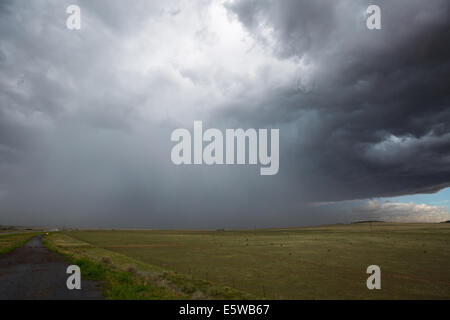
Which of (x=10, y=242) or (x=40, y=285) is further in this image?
(x=10, y=242)

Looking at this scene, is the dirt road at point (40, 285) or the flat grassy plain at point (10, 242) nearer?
the dirt road at point (40, 285)

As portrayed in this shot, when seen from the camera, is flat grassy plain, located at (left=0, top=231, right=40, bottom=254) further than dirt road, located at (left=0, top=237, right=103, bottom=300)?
Yes

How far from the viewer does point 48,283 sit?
21000mm

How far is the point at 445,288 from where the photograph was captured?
20.9 metres

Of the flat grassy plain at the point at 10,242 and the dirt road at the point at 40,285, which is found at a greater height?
the dirt road at the point at 40,285

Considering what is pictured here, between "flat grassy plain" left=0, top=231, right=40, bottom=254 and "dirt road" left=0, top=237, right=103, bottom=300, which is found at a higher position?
"dirt road" left=0, top=237, right=103, bottom=300

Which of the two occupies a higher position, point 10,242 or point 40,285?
point 40,285
